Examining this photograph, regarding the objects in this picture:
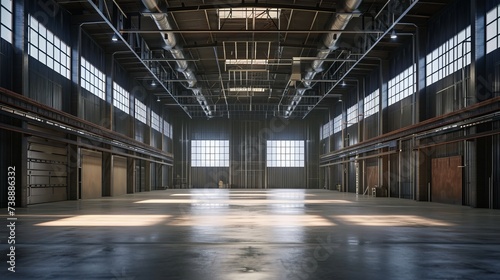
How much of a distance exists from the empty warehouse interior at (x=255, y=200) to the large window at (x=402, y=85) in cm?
23

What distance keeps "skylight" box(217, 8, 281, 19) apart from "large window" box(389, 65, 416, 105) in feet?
36.5

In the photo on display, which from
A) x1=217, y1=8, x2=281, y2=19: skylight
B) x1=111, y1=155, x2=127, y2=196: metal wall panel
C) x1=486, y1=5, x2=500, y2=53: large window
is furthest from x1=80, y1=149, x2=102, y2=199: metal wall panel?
x1=486, y1=5, x2=500, y2=53: large window

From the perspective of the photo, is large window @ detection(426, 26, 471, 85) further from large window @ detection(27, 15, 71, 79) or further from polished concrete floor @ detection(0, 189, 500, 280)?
large window @ detection(27, 15, 71, 79)

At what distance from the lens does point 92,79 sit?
3919cm

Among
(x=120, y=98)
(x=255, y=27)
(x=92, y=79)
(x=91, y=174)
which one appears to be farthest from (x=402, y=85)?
(x=91, y=174)

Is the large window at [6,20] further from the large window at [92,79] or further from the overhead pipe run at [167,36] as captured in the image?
the large window at [92,79]

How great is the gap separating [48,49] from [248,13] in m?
13.7

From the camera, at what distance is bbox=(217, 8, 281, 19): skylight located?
34906 millimetres

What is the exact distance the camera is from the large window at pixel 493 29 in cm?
2537

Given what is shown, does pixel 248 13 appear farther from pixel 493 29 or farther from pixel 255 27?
pixel 493 29

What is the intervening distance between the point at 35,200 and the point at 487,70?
86.6 feet

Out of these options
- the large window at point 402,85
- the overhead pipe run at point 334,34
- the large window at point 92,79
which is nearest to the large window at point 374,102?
the large window at point 402,85

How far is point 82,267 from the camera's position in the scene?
8633mm

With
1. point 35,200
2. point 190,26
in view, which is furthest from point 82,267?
point 190,26
